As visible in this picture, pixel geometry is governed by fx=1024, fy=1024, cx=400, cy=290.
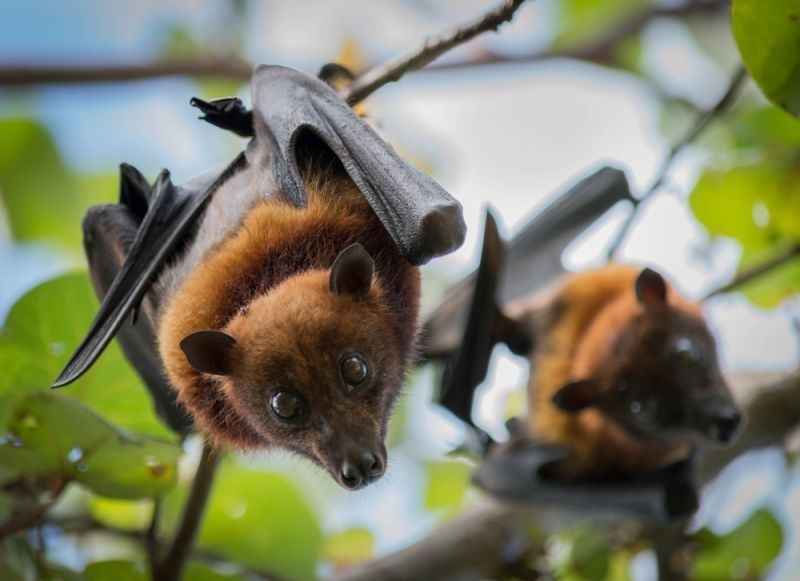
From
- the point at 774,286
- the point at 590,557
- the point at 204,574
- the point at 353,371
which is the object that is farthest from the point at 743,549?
the point at 353,371

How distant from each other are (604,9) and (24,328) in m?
5.58

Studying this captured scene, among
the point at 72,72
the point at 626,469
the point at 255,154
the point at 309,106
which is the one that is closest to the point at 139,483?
the point at 255,154

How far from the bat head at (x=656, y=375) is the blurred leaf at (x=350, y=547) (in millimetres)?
1420

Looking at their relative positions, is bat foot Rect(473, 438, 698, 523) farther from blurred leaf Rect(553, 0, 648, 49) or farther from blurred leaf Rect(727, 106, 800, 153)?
blurred leaf Rect(553, 0, 648, 49)

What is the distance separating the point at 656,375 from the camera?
4.95m

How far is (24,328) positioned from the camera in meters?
3.81

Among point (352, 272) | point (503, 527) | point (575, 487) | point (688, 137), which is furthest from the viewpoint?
point (575, 487)

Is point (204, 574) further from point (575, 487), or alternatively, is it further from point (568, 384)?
point (575, 487)

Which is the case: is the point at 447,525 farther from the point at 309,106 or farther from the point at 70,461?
the point at 309,106

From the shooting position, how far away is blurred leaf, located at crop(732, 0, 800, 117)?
299 cm

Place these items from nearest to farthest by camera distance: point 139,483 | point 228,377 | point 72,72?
point 228,377 → point 139,483 → point 72,72

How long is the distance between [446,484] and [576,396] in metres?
1.91

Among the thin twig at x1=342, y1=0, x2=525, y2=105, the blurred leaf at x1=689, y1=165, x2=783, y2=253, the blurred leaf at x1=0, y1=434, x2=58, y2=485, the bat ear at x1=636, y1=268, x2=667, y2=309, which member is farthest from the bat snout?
the blurred leaf at x1=689, y1=165, x2=783, y2=253

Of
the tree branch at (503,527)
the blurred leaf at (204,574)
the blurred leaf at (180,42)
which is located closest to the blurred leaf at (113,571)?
the blurred leaf at (204,574)
